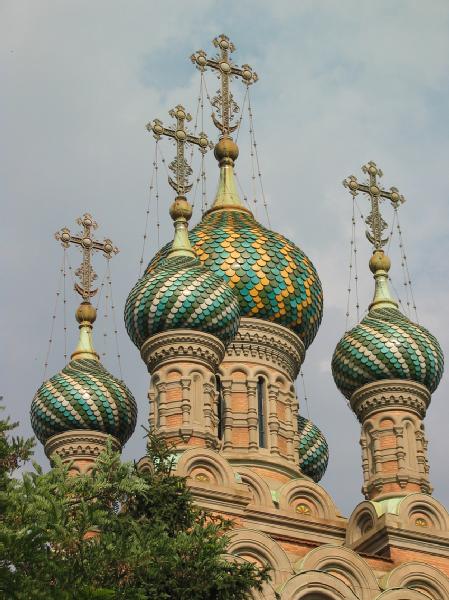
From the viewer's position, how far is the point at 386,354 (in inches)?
742

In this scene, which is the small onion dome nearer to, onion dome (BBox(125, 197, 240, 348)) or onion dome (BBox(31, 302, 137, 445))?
onion dome (BBox(31, 302, 137, 445))

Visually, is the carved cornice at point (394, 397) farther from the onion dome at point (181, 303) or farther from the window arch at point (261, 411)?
the onion dome at point (181, 303)

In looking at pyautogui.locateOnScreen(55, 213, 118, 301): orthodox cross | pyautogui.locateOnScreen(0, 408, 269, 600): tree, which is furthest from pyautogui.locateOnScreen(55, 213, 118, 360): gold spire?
pyautogui.locateOnScreen(0, 408, 269, 600): tree

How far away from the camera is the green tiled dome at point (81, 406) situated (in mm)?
20688

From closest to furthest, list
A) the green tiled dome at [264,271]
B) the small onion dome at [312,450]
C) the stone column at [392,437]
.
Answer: the stone column at [392,437]
the green tiled dome at [264,271]
the small onion dome at [312,450]

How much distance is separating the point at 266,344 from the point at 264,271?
41.0 inches

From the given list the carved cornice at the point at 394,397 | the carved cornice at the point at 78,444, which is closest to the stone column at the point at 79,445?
the carved cornice at the point at 78,444

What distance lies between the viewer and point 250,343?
19.7m

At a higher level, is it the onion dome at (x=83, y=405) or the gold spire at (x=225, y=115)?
the gold spire at (x=225, y=115)

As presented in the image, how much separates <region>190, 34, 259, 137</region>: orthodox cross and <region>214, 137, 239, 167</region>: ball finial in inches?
7.1

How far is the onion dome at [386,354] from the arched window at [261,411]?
1011mm

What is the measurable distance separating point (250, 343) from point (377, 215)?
10.7 ft

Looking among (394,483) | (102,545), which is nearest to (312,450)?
(394,483)

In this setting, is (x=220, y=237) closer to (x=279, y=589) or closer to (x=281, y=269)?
(x=281, y=269)
